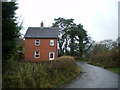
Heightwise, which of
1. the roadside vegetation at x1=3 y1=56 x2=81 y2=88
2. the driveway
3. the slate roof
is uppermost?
the slate roof

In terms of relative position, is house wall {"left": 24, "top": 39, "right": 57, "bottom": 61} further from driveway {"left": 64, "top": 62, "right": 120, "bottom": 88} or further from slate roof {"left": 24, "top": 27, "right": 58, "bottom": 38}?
driveway {"left": 64, "top": 62, "right": 120, "bottom": 88}

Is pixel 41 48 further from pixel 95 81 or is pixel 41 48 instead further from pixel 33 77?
pixel 33 77

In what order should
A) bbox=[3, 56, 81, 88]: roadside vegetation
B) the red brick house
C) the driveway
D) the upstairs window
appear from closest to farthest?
bbox=[3, 56, 81, 88]: roadside vegetation
the driveway
the red brick house
the upstairs window

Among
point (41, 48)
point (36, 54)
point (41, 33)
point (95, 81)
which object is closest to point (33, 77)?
point (95, 81)

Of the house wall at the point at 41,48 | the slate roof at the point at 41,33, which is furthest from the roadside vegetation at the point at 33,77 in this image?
the slate roof at the point at 41,33

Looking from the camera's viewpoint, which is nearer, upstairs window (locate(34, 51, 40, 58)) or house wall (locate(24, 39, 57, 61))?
house wall (locate(24, 39, 57, 61))

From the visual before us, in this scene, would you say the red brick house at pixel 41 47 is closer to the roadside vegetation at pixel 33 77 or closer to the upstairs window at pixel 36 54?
the upstairs window at pixel 36 54

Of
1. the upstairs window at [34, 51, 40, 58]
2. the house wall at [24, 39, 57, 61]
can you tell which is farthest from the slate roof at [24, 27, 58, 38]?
the upstairs window at [34, 51, 40, 58]

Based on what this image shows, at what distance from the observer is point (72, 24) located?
5191 centimetres

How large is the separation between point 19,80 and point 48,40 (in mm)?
22993

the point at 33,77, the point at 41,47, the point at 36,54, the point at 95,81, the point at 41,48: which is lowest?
the point at 95,81

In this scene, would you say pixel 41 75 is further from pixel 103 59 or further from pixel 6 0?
pixel 103 59

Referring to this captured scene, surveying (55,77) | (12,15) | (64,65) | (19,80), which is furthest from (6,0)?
(64,65)

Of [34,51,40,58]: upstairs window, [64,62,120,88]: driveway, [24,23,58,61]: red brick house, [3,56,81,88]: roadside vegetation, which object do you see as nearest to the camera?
[3,56,81,88]: roadside vegetation
